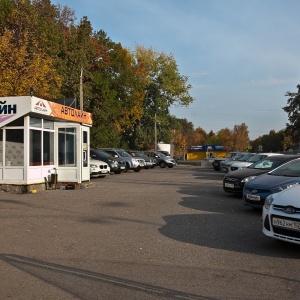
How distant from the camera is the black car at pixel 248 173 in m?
13.4

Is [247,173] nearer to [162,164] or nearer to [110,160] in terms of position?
[110,160]

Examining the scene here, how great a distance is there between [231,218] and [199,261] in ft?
13.0

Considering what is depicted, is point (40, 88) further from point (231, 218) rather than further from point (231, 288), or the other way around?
point (231, 288)

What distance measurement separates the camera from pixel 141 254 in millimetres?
6703

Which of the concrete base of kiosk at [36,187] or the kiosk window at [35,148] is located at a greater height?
the kiosk window at [35,148]

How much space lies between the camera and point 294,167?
10.8 meters

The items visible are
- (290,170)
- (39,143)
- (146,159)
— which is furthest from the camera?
(146,159)

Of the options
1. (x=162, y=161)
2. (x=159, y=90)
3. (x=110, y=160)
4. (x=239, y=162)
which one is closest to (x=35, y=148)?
(x=239, y=162)

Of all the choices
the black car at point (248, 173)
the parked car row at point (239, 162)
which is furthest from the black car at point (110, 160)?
the black car at point (248, 173)

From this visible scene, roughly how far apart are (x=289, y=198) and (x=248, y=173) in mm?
6784

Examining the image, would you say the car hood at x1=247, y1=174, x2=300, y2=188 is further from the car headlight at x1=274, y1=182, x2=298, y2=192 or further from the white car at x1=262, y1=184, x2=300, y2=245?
the white car at x1=262, y1=184, x2=300, y2=245

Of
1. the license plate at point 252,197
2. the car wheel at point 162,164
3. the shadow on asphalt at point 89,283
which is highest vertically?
the car wheel at point 162,164

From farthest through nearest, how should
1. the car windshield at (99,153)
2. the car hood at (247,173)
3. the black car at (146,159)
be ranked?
the black car at (146,159) < the car windshield at (99,153) < the car hood at (247,173)

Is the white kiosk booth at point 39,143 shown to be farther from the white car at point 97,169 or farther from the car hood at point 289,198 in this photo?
the car hood at point 289,198
